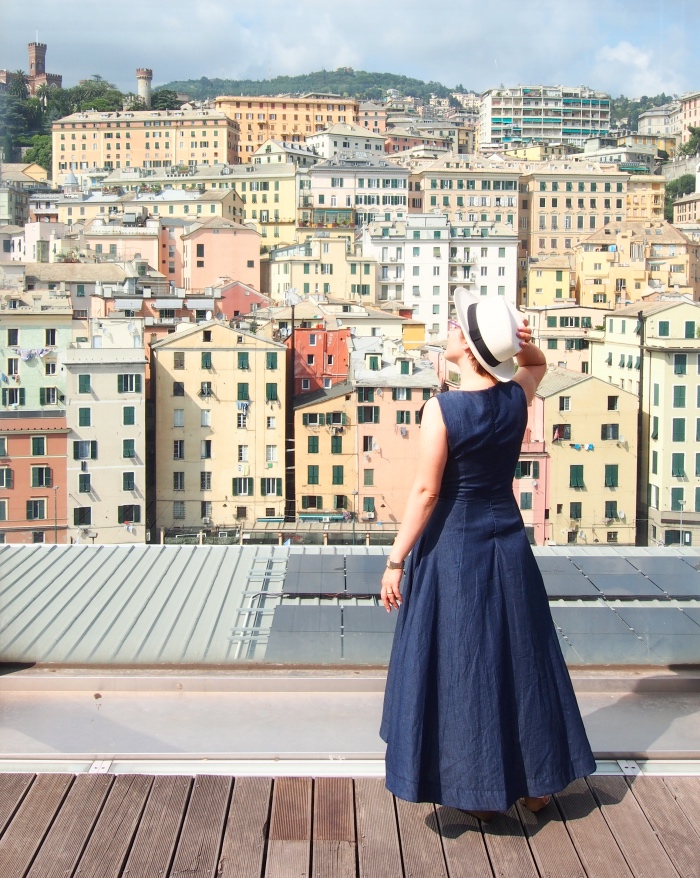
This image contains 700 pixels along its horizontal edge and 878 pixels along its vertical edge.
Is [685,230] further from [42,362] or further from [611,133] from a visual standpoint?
[42,362]

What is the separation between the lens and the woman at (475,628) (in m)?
1.48

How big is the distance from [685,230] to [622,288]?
9.36 metres

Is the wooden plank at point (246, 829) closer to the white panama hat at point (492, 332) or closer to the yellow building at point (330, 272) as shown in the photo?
the white panama hat at point (492, 332)

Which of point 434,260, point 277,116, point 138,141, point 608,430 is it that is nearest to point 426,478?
point 608,430

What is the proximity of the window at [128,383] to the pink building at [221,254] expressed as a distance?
13841 mm

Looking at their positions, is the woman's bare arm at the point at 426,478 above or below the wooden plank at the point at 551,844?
above

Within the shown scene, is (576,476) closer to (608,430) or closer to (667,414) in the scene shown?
(608,430)

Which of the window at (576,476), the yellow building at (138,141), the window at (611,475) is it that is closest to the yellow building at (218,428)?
the window at (576,476)

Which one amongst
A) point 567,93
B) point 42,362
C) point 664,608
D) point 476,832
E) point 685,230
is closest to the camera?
point 476,832

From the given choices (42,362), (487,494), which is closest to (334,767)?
(487,494)

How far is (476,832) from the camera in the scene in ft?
4.87

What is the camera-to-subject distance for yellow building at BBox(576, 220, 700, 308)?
909 inches

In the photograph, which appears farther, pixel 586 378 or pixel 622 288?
pixel 622 288

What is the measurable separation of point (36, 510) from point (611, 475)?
4.56 m
